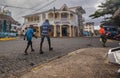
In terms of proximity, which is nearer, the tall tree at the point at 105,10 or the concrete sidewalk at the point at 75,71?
the concrete sidewalk at the point at 75,71

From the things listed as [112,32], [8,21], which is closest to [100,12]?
[112,32]

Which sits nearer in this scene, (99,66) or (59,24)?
(99,66)

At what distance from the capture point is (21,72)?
26.1 feet

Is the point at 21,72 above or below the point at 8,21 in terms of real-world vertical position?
below

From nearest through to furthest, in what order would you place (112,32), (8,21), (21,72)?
1. (21,72)
2. (112,32)
3. (8,21)

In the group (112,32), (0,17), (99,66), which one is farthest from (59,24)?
(99,66)

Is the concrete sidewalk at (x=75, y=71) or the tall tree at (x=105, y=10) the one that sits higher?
the tall tree at (x=105, y=10)

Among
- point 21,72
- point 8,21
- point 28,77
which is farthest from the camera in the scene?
point 8,21

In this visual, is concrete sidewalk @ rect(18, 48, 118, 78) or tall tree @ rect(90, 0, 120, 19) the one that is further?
tall tree @ rect(90, 0, 120, 19)

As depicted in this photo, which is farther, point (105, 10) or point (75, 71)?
point (105, 10)

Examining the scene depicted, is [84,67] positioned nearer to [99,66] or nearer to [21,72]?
[99,66]

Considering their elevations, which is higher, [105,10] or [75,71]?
[105,10]

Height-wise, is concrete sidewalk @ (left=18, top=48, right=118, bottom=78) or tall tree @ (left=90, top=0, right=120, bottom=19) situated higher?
tall tree @ (left=90, top=0, right=120, bottom=19)

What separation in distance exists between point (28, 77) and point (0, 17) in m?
36.7
